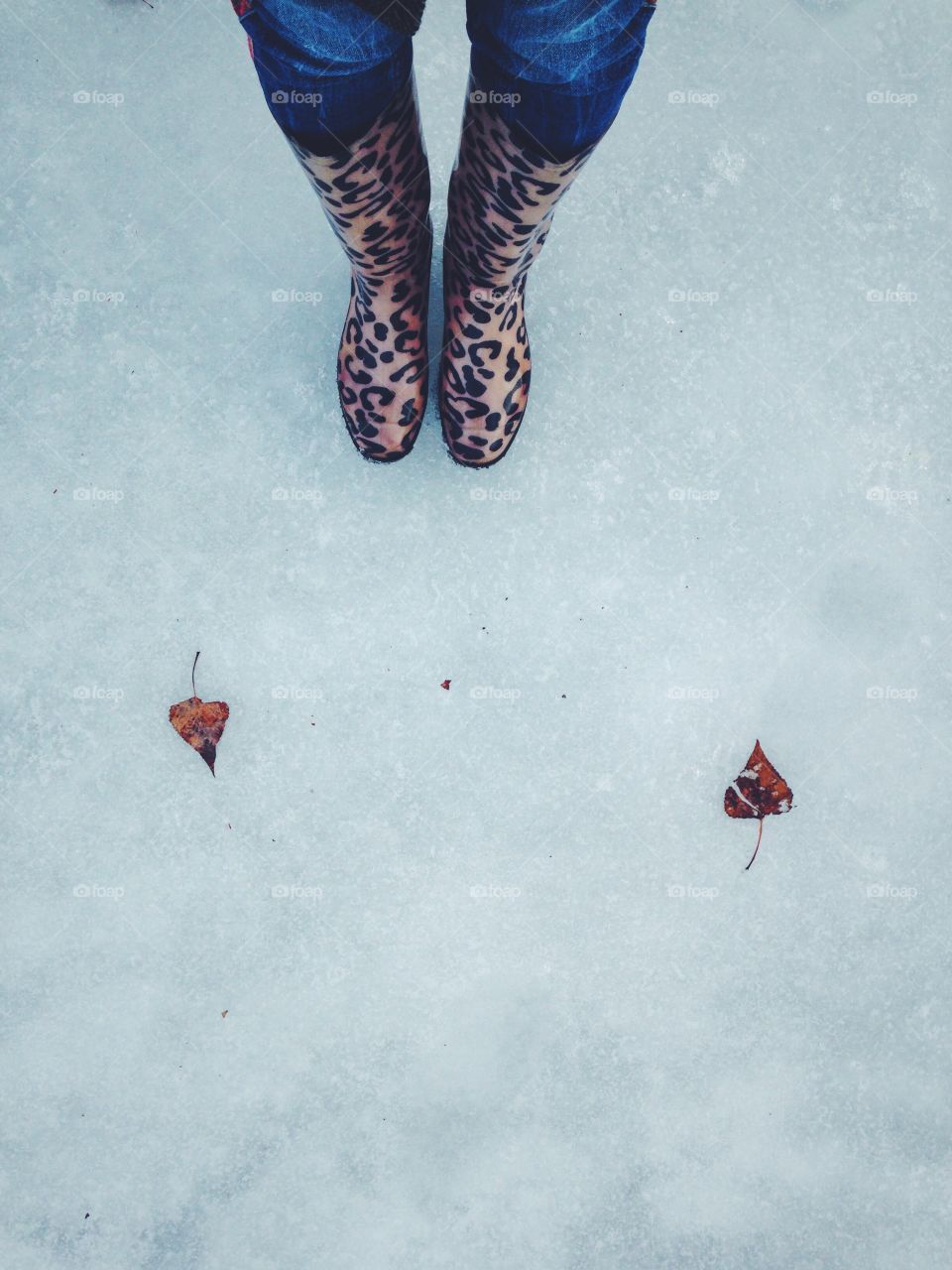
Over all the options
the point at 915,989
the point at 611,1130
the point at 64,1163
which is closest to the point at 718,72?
the point at 915,989

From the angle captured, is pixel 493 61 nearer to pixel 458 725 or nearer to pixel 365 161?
pixel 365 161

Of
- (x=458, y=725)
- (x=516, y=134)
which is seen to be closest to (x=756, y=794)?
(x=458, y=725)

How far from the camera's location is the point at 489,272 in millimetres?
991

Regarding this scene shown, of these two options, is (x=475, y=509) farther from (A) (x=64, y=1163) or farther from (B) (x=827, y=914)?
(A) (x=64, y=1163)

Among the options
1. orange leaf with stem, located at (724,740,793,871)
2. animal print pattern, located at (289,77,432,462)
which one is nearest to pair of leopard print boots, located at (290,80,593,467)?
animal print pattern, located at (289,77,432,462)

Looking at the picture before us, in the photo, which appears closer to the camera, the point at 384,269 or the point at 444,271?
the point at 384,269

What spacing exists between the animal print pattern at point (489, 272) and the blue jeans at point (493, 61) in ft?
0.13

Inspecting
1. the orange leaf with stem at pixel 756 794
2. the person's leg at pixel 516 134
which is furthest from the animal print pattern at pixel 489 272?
the orange leaf with stem at pixel 756 794

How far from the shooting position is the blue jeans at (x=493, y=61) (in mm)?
660

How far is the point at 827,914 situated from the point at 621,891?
0.32 m

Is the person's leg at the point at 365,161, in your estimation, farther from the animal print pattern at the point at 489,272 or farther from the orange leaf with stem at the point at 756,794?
the orange leaf with stem at the point at 756,794

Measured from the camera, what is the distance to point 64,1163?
1.34 meters

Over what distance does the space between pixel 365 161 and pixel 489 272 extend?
0.22 metres

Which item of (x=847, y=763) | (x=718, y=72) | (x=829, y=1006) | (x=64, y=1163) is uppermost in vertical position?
(x=718, y=72)
